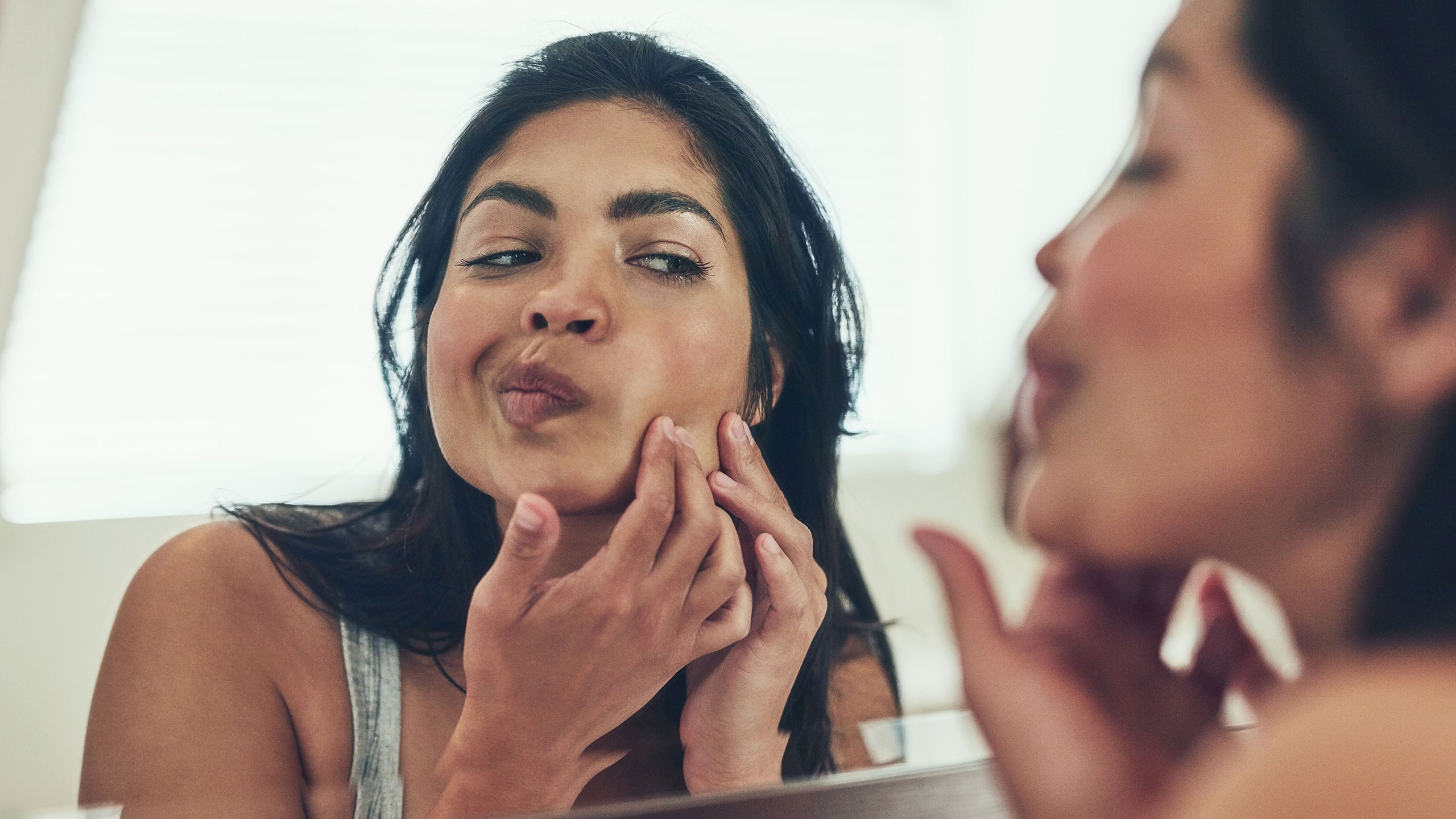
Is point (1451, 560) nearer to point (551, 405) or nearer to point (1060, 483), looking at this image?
point (1060, 483)

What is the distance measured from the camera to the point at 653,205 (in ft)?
1.32

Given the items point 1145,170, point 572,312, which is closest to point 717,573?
point 572,312

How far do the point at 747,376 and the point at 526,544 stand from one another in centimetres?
12

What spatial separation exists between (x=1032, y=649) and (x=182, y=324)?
0.34m

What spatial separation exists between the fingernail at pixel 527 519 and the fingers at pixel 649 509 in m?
0.03

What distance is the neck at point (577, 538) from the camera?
390 millimetres

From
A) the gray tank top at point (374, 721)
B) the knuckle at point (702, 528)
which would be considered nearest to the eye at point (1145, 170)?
the knuckle at point (702, 528)

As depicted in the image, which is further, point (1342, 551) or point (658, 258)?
point (658, 258)

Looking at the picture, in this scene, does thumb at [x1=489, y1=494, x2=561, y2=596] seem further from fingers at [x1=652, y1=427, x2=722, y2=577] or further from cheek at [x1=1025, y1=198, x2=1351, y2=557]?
cheek at [x1=1025, y1=198, x2=1351, y2=557]

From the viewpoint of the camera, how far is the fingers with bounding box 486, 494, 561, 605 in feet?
1.25

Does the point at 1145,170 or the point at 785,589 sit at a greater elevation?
the point at 1145,170

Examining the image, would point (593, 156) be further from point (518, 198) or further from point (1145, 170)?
point (1145, 170)

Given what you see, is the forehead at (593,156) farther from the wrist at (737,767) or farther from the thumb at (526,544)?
the wrist at (737,767)

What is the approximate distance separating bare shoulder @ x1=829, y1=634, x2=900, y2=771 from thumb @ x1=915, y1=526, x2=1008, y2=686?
17 cm
